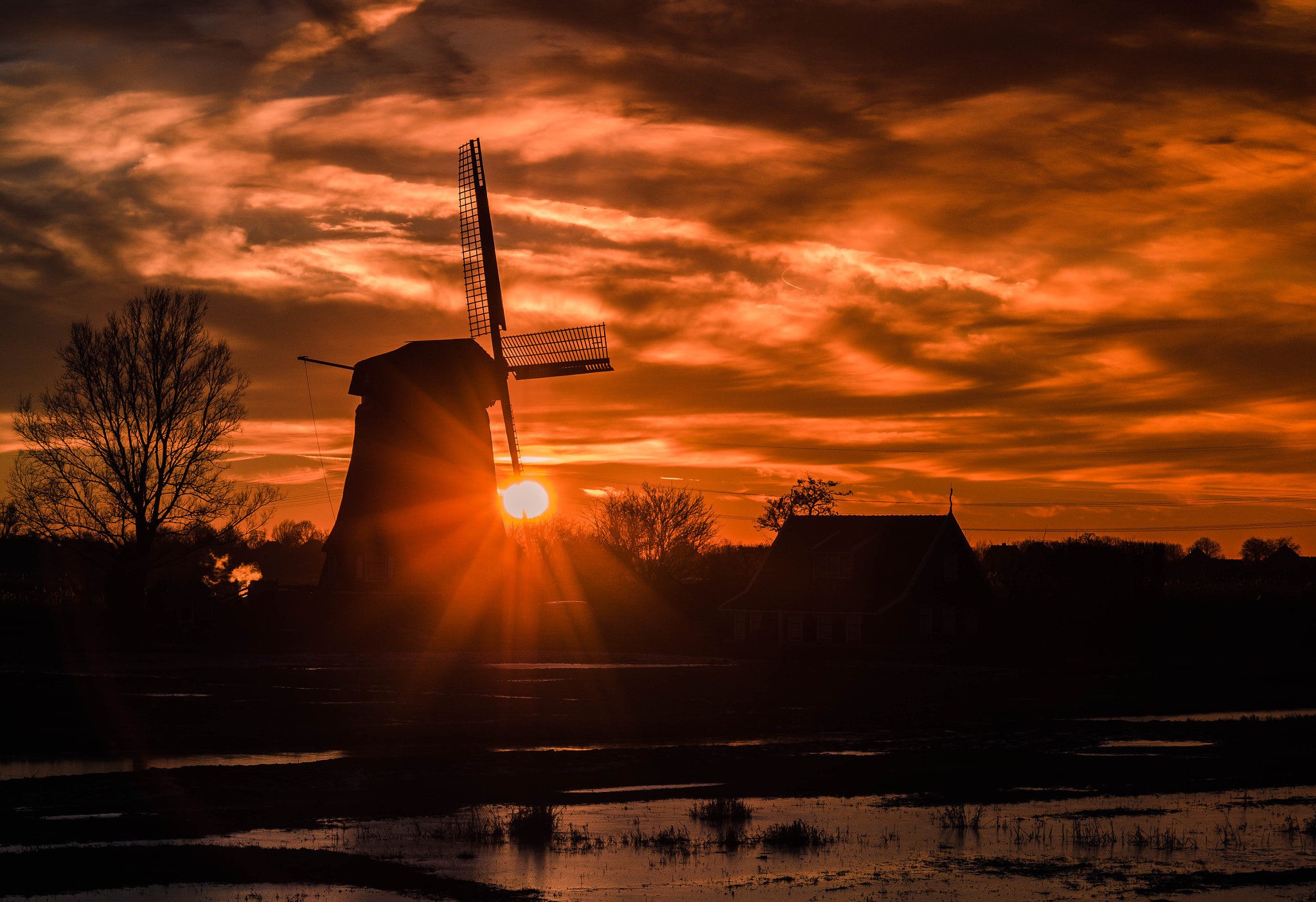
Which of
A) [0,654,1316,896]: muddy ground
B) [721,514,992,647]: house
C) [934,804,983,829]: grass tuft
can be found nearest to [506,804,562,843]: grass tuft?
[0,654,1316,896]: muddy ground

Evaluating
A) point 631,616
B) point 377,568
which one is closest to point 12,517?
point 377,568

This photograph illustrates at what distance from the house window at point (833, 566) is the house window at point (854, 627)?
259 centimetres

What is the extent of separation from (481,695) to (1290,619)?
4239cm

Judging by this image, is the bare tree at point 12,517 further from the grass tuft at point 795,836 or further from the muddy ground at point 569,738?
the grass tuft at point 795,836

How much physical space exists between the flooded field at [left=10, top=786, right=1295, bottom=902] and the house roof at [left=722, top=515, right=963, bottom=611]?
4429cm

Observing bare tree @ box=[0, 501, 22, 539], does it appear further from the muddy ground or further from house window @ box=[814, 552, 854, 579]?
house window @ box=[814, 552, 854, 579]

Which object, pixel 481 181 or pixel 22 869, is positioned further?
pixel 481 181

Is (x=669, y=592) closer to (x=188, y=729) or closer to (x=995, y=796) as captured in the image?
(x=188, y=729)

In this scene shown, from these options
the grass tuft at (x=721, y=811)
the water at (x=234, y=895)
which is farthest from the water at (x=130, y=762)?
the water at (x=234, y=895)

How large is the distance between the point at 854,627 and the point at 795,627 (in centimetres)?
355

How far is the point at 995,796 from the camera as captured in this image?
2009 centimetres

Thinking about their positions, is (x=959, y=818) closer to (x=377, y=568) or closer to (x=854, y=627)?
(x=377, y=568)

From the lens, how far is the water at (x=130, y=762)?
21.4 metres

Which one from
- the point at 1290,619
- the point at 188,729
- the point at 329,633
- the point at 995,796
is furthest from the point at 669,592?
the point at 995,796
